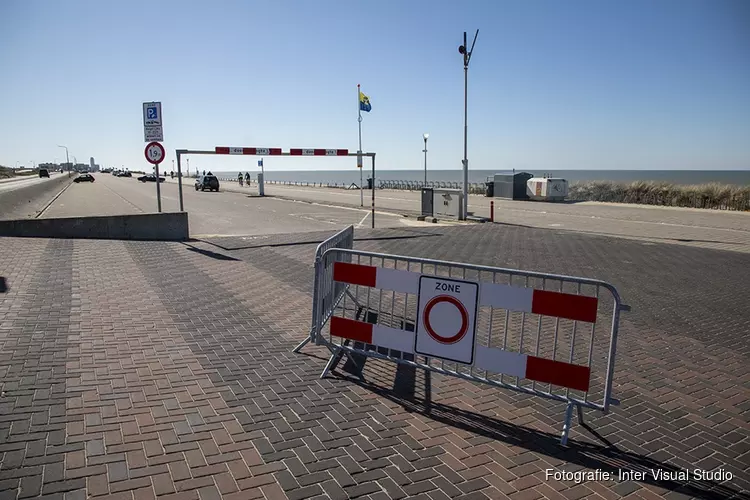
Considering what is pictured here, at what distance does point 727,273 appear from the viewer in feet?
35.2

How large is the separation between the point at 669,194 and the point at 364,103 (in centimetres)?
1939

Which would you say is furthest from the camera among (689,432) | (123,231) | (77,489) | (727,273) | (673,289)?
(123,231)

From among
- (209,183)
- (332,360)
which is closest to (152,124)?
(332,360)

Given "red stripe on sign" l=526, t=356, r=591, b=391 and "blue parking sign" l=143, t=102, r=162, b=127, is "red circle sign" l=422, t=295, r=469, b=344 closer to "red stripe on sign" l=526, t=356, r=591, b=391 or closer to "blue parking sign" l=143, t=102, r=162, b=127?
"red stripe on sign" l=526, t=356, r=591, b=391

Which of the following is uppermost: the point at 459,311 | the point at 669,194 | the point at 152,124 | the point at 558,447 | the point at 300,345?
the point at 152,124

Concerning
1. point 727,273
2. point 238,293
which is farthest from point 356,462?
point 727,273

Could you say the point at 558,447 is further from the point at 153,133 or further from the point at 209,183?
the point at 209,183

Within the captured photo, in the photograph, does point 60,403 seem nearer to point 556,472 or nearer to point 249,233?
point 556,472

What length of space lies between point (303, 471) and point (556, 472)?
1.73 metres

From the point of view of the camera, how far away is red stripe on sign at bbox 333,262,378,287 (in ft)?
16.5

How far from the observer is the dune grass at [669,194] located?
27062mm

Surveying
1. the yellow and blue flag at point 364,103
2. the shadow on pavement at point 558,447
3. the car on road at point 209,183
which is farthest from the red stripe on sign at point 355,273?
the car on road at point 209,183

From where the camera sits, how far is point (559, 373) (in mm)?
4191

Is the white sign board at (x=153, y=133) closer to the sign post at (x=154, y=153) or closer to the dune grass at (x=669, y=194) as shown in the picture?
the sign post at (x=154, y=153)
